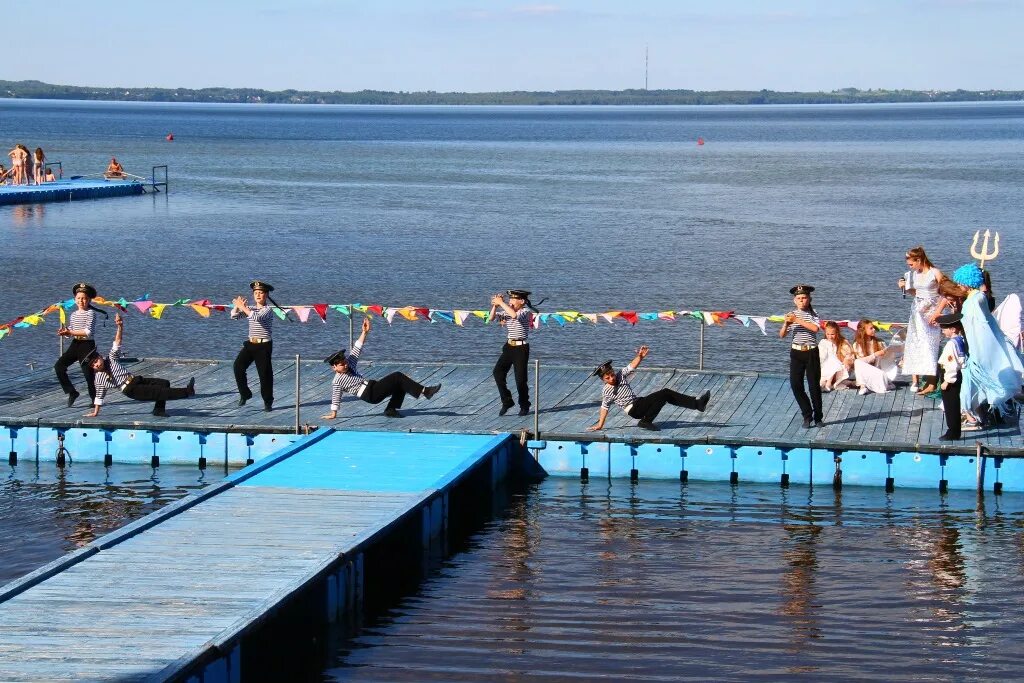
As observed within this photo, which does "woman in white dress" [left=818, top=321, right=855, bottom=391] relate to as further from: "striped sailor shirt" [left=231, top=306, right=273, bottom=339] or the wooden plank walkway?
"striped sailor shirt" [left=231, top=306, right=273, bottom=339]

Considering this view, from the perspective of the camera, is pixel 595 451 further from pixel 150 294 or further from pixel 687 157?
pixel 687 157

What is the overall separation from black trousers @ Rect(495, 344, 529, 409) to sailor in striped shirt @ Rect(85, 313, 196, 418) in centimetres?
490

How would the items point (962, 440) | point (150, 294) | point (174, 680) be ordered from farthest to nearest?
point (150, 294) < point (962, 440) < point (174, 680)

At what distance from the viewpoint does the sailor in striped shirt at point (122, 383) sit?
2222cm

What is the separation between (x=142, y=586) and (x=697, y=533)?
25.4 ft

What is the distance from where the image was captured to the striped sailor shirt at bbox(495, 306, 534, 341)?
2162cm

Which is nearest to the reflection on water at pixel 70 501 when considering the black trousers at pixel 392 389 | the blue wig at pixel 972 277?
the black trousers at pixel 392 389

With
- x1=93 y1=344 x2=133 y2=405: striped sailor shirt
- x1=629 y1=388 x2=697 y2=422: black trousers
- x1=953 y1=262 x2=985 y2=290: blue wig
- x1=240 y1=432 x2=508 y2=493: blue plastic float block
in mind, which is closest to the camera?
x1=240 y1=432 x2=508 y2=493: blue plastic float block

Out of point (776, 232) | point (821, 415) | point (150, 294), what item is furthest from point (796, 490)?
point (776, 232)

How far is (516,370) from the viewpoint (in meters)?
21.9

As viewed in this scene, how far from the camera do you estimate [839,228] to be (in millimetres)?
67250

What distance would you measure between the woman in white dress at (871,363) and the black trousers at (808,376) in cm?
204

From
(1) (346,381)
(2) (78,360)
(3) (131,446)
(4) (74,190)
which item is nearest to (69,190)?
(4) (74,190)

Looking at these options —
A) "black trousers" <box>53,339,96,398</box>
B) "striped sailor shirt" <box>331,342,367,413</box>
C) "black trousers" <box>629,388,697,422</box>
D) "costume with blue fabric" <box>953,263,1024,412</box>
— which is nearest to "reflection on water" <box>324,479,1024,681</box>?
"black trousers" <box>629,388,697,422</box>
